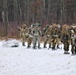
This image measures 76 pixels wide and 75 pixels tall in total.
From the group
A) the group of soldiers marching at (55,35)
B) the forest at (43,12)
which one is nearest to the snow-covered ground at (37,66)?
the group of soldiers marching at (55,35)

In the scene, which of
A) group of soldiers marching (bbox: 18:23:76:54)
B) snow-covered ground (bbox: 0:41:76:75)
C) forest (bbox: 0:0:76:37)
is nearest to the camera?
snow-covered ground (bbox: 0:41:76:75)

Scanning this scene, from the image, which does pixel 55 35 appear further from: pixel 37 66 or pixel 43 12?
pixel 43 12

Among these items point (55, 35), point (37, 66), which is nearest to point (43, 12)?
point (55, 35)

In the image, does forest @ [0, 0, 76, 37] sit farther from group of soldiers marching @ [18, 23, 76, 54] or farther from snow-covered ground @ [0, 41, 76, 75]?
snow-covered ground @ [0, 41, 76, 75]

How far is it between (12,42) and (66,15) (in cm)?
3272

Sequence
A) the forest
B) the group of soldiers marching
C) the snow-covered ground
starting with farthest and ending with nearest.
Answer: the forest
the group of soldiers marching
the snow-covered ground

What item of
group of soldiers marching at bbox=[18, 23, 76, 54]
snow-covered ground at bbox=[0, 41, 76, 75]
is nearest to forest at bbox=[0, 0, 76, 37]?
group of soldiers marching at bbox=[18, 23, 76, 54]

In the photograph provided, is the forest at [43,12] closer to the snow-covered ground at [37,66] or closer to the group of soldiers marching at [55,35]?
the group of soldiers marching at [55,35]

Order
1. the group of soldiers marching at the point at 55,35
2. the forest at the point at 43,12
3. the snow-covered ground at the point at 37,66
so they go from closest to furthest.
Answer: the snow-covered ground at the point at 37,66 → the group of soldiers marching at the point at 55,35 → the forest at the point at 43,12

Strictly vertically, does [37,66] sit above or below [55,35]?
below

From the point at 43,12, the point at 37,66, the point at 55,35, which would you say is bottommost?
the point at 37,66

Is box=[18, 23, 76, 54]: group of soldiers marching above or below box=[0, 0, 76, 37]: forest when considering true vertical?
below

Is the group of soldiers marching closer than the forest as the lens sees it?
Yes

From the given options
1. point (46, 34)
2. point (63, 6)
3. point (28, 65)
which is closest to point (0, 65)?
point (28, 65)
